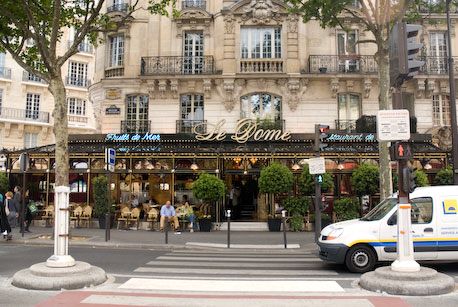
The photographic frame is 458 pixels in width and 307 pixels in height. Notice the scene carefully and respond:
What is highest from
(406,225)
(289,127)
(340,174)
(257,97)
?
(257,97)

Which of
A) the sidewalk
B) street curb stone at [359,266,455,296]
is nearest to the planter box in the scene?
the sidewalk

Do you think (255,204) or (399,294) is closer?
(399,294)

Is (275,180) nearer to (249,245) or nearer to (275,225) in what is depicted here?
(275,225)

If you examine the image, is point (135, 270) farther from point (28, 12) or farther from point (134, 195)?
point (134, 195)

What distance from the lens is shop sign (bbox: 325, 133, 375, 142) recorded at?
2141cm

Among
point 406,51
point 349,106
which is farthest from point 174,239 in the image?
point 349,106

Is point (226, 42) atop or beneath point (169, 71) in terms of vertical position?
atop

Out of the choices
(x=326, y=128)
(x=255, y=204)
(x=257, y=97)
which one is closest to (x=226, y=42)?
(x=257, y=97)

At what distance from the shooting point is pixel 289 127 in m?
22.7

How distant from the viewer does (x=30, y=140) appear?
3675 centimetres

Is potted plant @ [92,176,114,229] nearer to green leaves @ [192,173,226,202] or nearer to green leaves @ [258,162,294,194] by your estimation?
green leaves @ [192,173,226,202]

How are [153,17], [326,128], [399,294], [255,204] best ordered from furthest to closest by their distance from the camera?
[153,17] → [255,204] → [326,128] → [399,294]

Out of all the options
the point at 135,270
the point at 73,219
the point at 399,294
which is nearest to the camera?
the point at 399,294

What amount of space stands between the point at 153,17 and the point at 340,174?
41.8 feet
